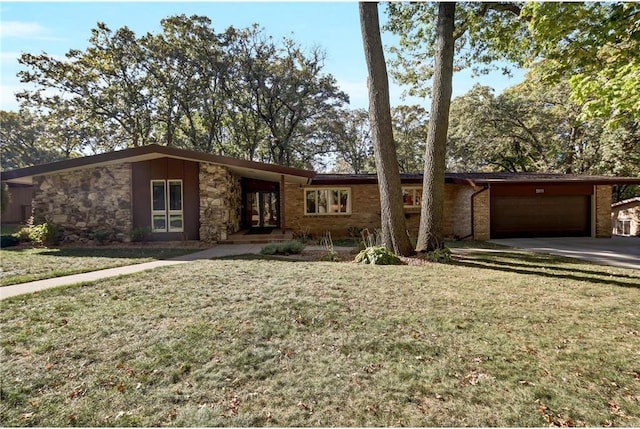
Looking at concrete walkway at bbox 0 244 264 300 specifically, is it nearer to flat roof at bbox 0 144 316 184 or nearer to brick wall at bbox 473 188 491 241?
flat roof at bbox 0 144 316 184

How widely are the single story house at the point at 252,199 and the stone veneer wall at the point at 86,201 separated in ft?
0.12

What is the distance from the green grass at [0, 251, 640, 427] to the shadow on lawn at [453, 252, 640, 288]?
0.92 metres

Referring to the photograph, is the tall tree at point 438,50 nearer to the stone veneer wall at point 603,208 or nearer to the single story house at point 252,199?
the single story house at point 252,199

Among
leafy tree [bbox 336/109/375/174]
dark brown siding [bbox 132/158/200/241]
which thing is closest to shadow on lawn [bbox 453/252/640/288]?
dark brown siding [bbox 132/158/200/241]

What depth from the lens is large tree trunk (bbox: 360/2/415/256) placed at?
8.17 meters

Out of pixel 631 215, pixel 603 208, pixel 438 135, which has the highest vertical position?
pixel 438 135

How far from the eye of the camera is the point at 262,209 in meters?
16.9

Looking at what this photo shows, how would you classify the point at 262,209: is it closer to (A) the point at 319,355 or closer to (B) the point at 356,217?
(B) the point at 356,217

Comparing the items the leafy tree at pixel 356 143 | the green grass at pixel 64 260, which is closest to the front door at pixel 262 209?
the green grass at pixel 64 260

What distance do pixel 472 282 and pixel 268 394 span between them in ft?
15.1

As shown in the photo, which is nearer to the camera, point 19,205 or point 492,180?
point 492,180

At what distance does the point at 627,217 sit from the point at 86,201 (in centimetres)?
2521

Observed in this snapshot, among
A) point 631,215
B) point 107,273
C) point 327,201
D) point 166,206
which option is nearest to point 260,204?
point 327,201

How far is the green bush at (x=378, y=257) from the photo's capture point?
7574mm
